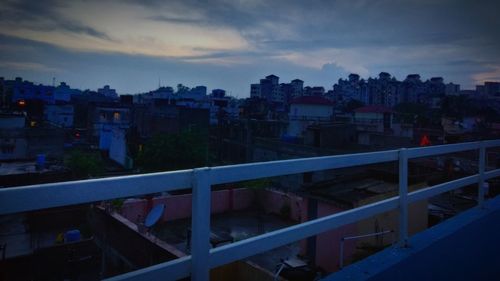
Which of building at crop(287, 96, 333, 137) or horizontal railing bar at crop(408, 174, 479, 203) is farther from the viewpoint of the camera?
building at crop(287, 96, 333, 137)

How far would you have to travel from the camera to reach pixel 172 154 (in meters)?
30.2

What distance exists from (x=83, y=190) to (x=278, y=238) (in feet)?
3.14

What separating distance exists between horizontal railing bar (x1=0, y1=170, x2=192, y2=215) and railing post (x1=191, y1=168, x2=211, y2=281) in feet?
0.16

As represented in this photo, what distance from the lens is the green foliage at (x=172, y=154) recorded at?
1186 inches

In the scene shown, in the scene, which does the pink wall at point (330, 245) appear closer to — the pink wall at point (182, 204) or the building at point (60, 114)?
the pink wall at point (182, 204)

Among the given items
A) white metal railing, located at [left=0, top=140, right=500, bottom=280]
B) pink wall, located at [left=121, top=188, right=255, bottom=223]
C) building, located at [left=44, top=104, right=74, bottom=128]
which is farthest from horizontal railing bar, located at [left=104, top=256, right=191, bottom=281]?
building, located at [left=44, top=104, right=74, bottom=128]

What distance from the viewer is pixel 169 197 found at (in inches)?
783

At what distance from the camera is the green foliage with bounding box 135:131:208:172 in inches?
1186

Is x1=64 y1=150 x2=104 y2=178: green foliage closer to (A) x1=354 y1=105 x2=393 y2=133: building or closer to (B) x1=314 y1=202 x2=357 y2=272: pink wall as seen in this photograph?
(B) x1=314 y1=202 x2=357 y2=272: pink wall

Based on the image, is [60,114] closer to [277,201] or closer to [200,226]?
[277,201]

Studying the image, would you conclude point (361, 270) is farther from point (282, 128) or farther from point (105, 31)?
point (282, 128)

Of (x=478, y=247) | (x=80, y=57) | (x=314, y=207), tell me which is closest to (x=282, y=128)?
(x=314, y=207)

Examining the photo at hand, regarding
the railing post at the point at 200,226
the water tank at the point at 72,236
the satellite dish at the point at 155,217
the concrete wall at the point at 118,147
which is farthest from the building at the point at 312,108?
the railing post at the point at 200,226

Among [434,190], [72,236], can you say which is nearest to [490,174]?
[434,190]
